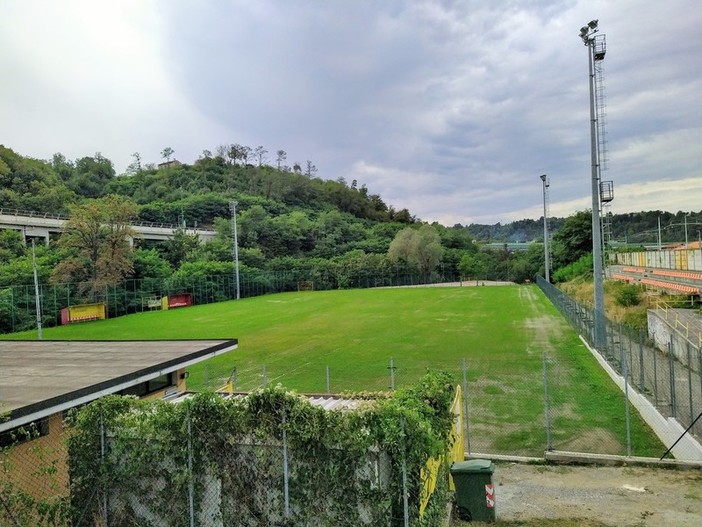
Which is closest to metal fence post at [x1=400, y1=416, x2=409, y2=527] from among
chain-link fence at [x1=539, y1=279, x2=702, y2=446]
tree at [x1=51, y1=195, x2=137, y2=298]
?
chain-link fence at [x1=539, y1=279, x2=702, y2=446]

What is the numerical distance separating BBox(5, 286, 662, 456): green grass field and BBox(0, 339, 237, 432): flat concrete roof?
118 inches

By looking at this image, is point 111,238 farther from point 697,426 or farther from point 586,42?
point 697,426

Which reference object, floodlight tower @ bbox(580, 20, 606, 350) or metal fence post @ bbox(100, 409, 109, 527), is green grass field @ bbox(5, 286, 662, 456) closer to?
floodlight tower @ bbox(580, 20, 606, 350)

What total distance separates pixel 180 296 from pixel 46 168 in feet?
185

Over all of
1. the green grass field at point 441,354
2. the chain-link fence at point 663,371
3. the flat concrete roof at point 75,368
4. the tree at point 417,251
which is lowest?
the green grass field at point 441,354

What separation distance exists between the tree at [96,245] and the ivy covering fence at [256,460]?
45.6 meters

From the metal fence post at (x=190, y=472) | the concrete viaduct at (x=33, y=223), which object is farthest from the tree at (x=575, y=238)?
the metal fence post at (x=190, y=472)

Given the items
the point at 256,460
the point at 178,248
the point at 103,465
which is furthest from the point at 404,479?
the point at 178,248

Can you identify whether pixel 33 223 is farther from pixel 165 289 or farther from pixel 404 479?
pixel 404 479

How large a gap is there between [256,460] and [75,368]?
17.1 ft

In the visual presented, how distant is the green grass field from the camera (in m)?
13.6

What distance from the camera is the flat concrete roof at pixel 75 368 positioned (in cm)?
774

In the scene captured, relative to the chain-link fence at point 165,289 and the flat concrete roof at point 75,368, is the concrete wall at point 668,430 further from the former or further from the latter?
the chain-link fence at point 165,289

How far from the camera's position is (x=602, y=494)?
9.26 metres
